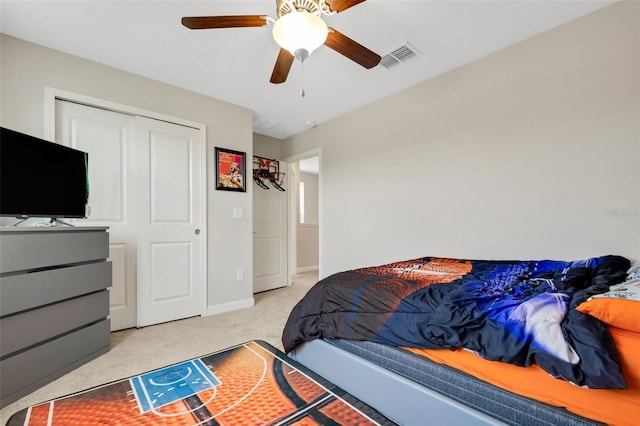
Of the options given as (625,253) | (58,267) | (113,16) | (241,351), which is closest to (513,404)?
(625,253)

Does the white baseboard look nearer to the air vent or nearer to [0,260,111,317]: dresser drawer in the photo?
[0,260,111,317]: dresser drawer

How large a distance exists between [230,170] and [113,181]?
111 cm

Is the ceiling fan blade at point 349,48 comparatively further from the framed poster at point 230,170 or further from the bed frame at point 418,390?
the framed poster at point 230,170

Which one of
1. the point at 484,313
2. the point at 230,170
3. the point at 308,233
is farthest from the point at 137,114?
the point at 308,233

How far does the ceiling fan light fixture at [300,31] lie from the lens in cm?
134

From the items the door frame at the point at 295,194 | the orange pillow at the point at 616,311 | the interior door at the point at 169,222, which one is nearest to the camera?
the orange pillow at the point at 616,311

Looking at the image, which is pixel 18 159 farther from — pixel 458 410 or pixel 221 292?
pixel 458 410

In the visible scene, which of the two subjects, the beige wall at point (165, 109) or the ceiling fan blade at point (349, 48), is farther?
the beige wall at point (165, 109)

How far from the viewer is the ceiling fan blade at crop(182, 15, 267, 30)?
1.46 metres

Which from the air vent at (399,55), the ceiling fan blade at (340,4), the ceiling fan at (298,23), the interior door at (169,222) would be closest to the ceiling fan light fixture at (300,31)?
the ceiling fan at (298,23)

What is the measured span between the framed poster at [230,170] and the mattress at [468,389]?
7.81ft

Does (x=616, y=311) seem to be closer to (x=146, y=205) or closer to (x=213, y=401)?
(x=213, y=401)

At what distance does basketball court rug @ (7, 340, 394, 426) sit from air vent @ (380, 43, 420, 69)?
2.45 meters

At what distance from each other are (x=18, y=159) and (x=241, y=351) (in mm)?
1864
